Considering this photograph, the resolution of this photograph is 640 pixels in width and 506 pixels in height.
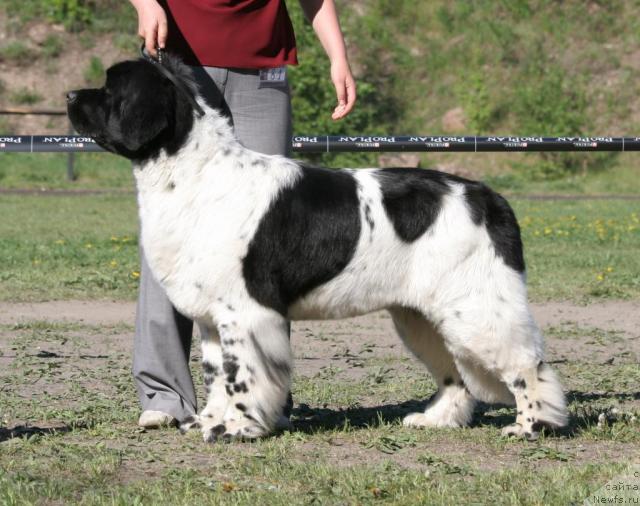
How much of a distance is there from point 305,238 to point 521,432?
4.45 feet

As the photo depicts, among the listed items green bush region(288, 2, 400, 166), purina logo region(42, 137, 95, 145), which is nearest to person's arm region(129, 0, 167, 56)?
purina logo region(42, 137, 95, 145)

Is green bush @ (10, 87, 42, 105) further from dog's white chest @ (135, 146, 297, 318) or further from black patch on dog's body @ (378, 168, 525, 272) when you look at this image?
black patch on dog's body @ (378, 168, 525, 272)

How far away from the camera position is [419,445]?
520 centimetres

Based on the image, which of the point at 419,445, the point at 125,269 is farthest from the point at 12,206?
the point at 419,445

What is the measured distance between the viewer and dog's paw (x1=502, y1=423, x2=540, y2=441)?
5.23 metres

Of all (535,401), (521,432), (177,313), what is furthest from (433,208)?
(177,313)

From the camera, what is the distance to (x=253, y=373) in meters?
5.10

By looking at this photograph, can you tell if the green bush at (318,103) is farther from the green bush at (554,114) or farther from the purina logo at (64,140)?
the purina logo at (64,140)

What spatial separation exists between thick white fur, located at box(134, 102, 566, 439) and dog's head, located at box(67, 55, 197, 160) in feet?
0.28

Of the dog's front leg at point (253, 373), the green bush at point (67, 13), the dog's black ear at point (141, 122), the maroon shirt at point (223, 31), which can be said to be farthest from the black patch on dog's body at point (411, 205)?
the green bush at point (67, 13)

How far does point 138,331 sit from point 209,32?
1563mm

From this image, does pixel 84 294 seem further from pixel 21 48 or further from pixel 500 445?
pixel 21 48

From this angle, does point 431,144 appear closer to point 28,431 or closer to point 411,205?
point 411,205

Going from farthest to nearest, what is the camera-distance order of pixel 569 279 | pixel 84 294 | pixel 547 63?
pixel 547 63 → pixel 569 279 → pixel 84 294
